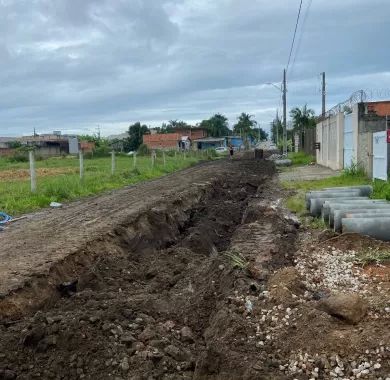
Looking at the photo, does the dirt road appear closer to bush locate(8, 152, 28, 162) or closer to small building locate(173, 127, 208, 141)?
bush locate(8, 152, 28, 162)

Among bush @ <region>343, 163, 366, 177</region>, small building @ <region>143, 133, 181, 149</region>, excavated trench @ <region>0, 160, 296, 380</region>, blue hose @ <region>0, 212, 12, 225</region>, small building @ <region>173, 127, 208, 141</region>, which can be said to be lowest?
excavated trench @ <region>0, 160, 296, 380</region>

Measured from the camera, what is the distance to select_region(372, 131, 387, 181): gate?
52.3ft

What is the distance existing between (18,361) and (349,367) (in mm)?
2714

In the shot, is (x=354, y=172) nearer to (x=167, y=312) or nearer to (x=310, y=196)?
(x=310, y=196)

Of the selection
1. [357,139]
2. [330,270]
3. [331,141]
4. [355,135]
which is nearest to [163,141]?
[331,141]

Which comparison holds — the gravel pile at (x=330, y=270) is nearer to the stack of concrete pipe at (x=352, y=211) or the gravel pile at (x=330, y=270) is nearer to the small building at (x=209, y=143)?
the stack of concrete pipe at (x=352, y=211)

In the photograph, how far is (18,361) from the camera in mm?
4633

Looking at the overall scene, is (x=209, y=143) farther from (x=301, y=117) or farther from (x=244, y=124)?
(x=301, y=117)

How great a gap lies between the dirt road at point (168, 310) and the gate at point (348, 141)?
1323 cm

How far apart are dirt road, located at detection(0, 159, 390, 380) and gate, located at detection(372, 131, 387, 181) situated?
6844 millimetres

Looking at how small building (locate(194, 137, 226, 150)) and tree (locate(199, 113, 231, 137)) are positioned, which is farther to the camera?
tree (locate(199, 113, 231, 137))

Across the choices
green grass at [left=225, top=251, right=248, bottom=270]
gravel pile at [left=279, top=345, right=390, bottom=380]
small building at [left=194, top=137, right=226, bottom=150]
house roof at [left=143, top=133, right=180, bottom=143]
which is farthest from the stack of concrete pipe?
small building at [left=194, top=137, right=226, bottom=150]

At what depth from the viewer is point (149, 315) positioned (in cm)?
575

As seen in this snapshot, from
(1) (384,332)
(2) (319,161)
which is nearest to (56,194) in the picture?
(1) (384,332)
